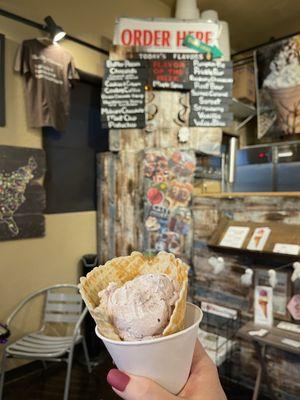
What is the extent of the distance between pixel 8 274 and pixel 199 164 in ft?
7.26

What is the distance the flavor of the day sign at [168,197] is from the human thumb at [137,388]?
207 cm

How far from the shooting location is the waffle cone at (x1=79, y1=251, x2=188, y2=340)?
0.74 meters

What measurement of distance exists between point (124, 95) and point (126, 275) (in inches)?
93.8

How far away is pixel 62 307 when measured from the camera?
2801 mm

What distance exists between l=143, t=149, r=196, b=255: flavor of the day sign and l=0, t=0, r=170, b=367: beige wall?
0.87 m

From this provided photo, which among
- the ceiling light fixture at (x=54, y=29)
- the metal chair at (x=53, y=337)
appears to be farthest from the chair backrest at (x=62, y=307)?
the ceiling light fixture at (x=54, y=29)

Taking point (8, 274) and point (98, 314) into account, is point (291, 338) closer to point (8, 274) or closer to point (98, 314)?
point (98, 314)

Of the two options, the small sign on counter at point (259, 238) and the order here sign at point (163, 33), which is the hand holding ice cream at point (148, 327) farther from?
the order here sign at point (163, 33)

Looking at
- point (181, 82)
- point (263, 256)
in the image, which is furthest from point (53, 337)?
point (181, 82)

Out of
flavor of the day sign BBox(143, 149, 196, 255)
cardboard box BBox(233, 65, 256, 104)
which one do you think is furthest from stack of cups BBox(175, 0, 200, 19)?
flavor of the day sign BBox(143, 149, 196, 255)

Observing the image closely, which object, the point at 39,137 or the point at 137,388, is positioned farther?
the point at 39,137

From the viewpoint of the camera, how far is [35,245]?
283cm

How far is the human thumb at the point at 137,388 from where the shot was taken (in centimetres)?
70

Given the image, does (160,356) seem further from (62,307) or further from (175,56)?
(175,56)
